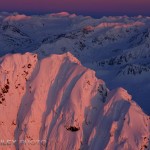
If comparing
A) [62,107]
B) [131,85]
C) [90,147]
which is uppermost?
[62,107]

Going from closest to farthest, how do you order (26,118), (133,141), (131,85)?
(133,141), (26,118), (131,85)

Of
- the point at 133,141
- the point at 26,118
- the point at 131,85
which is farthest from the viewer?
the point at 131,85

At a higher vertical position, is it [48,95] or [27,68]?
[27,68]

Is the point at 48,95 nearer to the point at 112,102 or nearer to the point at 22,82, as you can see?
the point at 22,82

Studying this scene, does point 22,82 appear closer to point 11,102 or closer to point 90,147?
point 11,102

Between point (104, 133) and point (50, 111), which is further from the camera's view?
point (50, 111)

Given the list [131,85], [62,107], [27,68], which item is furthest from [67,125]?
[131,85]
